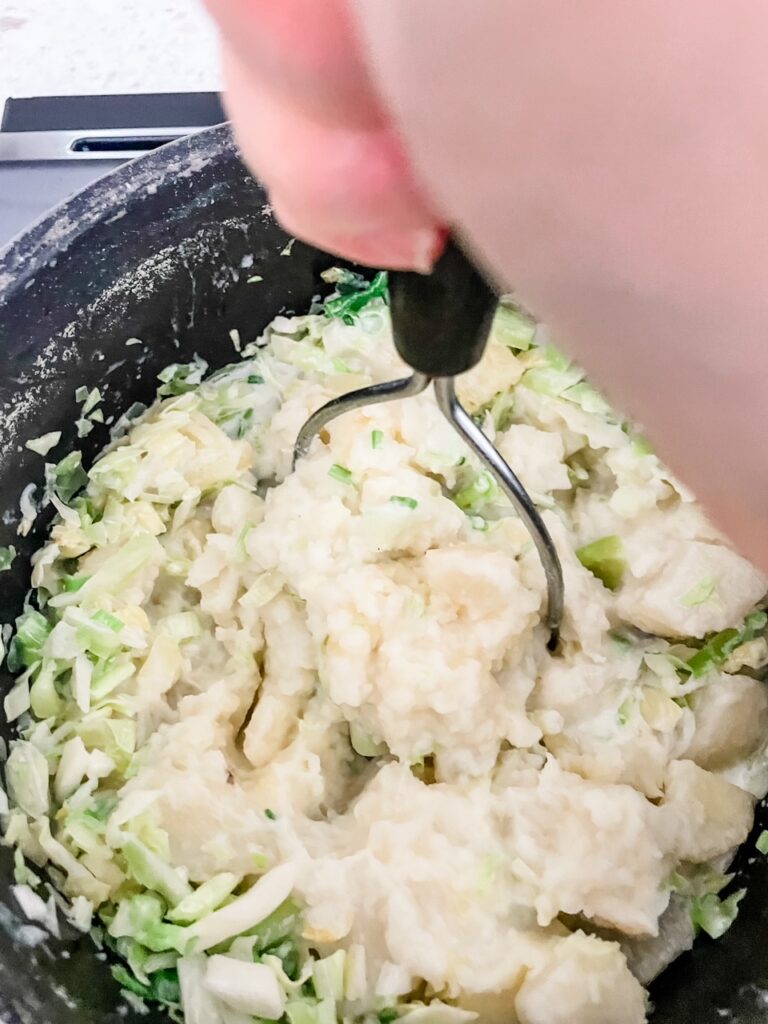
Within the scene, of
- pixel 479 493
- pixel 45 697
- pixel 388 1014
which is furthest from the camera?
pixel 479 493

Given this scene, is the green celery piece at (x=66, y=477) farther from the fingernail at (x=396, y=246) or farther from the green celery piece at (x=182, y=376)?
the fingernail at (x=396, y=246)

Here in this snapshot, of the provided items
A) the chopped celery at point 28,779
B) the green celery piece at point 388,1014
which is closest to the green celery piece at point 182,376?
the chopped celery at point 28,779

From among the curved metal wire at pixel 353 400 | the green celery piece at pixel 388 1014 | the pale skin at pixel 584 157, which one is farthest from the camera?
the green celery piece at pixel 388 1014

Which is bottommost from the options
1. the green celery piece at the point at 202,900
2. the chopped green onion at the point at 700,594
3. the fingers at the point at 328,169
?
the green celery piece at the point at 202,900

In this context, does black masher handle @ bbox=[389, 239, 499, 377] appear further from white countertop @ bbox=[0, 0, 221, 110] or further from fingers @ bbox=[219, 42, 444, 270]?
white countertop @ bbox=[0, 0, 221, 110]

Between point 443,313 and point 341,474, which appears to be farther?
point 341,474

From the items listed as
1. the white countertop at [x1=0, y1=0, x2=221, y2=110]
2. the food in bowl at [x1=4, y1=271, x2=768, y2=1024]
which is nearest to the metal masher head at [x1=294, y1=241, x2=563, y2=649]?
the food in bowl at [x1=4, y1=271, x2=768, y2=1024]

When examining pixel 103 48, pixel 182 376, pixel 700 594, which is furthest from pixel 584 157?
pixel 103 48

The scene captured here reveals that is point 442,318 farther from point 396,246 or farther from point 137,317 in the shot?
point 137,317
